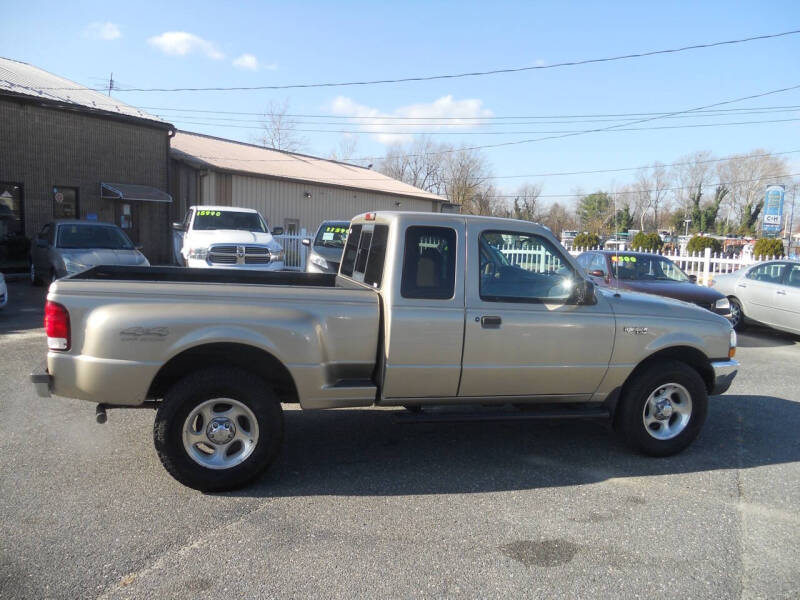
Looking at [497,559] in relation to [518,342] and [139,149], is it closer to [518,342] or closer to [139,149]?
[518,342]

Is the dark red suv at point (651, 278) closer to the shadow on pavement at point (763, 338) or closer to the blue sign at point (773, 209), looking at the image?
the shadow on pavement at point (763, 338)

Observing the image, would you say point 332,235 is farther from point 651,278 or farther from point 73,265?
point 651,278

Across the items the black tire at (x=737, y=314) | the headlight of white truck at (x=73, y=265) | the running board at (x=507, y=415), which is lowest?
the running board at (x=507, y=415)

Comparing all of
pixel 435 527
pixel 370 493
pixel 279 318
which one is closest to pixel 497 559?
pixel 435 527

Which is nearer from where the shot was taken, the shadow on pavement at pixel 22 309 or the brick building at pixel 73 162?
the shadow on pavement at pixel 22 309

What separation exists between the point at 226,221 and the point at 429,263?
1021cm

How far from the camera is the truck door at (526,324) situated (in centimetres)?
437

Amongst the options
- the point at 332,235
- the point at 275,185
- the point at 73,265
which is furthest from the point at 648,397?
the point at 275,185

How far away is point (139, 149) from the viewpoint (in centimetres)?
2086

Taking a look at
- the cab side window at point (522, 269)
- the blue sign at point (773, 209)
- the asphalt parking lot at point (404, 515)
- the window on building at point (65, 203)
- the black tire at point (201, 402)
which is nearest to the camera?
the asphalt parking lot at point (404, 515)

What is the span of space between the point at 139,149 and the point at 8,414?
17.6 meters

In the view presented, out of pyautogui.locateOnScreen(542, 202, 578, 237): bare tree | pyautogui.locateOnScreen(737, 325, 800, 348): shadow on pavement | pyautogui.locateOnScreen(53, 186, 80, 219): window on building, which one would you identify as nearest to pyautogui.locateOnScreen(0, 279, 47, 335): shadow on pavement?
pyautogui.locateOnScreen(53, 186, 80, 219): window on building

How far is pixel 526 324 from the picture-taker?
→ 4.42m

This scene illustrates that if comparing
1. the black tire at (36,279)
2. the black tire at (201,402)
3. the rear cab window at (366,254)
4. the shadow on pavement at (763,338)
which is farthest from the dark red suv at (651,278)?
the black tire at (36,279)
